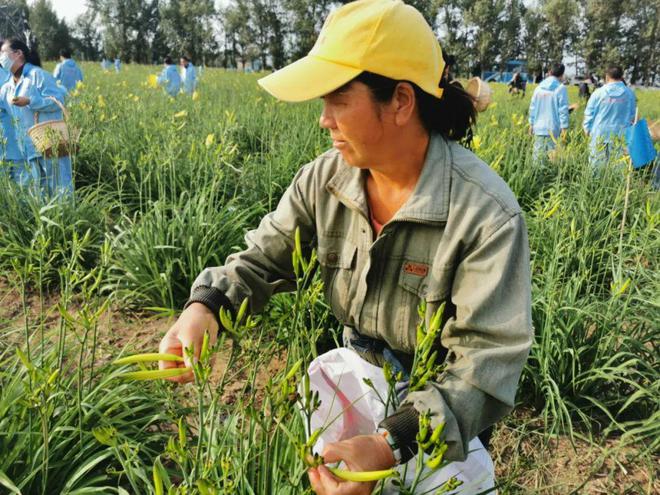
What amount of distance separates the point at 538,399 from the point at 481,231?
153 cm

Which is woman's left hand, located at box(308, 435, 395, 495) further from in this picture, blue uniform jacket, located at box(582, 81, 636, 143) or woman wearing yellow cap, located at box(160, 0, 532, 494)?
blue uniform jacket, located at box(582, 81, 636, 143)

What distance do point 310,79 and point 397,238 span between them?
0.42 meters

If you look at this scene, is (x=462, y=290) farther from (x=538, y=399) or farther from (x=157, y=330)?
(x=157, y=330)

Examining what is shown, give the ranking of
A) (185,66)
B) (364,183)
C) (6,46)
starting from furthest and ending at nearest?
(185,66)
(6,46)
(364,183)

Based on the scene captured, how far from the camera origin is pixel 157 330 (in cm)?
277

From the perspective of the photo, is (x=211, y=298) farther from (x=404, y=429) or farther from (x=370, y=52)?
(x=370, y=52)

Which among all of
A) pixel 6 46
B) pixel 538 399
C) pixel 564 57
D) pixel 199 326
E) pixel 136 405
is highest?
pixel 564 57

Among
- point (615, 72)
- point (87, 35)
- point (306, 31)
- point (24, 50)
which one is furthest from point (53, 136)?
point (87, 35)

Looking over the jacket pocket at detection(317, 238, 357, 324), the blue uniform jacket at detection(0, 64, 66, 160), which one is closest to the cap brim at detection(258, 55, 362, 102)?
the jacket pocket at detection(317, 238, 357, 324)

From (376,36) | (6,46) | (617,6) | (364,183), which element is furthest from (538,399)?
(617,6)

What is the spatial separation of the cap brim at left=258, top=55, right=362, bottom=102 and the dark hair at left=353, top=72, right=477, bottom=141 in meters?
0.11

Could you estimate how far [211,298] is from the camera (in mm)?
1218

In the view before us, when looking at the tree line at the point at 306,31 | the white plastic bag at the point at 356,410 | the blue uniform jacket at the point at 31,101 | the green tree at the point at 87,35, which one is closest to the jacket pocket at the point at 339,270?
the white plastic bag at the point at 356,410

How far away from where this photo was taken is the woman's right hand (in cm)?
107
